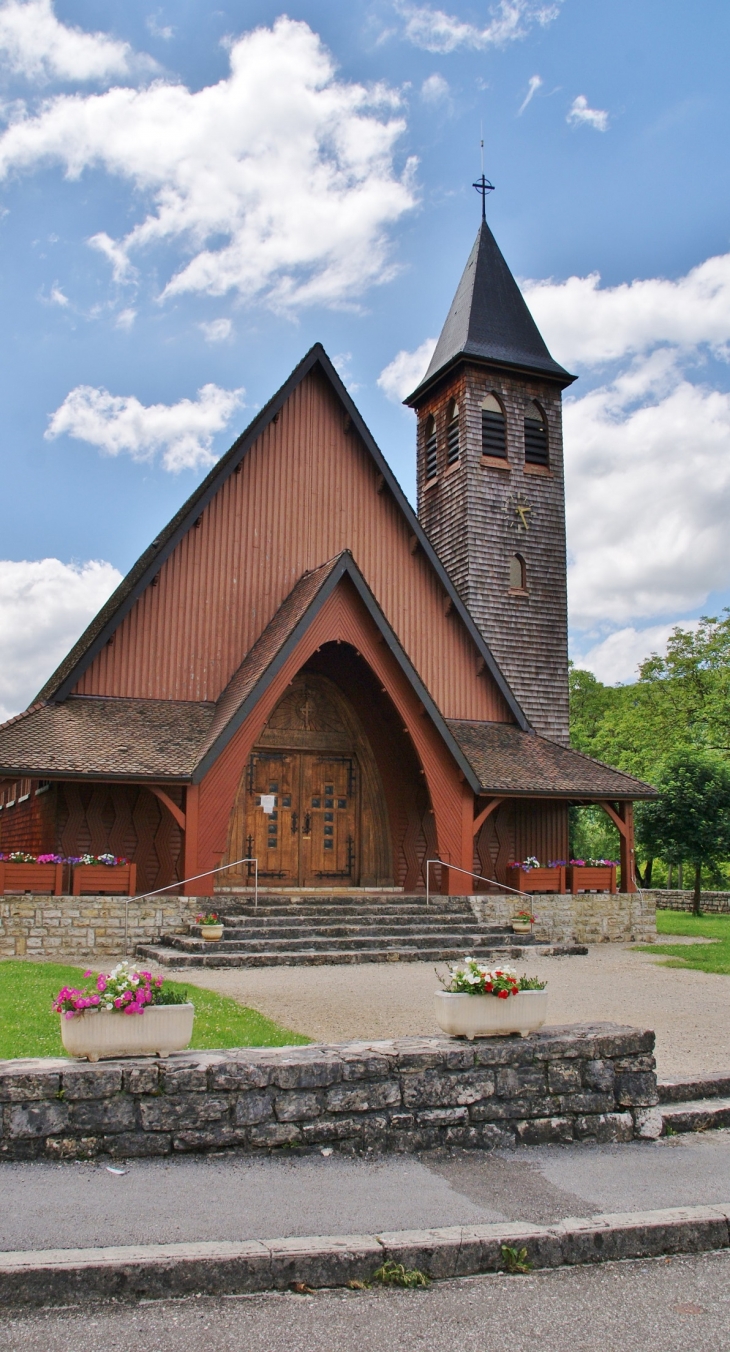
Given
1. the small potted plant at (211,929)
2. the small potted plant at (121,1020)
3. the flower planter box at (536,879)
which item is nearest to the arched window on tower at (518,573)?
the flower planter box at (536,879)

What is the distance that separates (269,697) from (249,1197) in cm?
1162

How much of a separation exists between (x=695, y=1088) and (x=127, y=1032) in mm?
3745

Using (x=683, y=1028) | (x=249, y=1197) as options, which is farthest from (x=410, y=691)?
(x=249, y=1197)

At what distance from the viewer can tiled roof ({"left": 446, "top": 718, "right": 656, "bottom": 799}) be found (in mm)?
18094

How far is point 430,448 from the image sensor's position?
25.9 metres

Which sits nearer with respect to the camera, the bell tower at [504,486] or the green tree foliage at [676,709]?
the bell tower at [504,486]

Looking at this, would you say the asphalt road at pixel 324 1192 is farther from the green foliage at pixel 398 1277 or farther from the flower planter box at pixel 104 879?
the flower planter box at pixel 104 879

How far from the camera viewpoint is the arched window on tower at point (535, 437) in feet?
80.7

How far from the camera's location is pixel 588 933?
59.7ft

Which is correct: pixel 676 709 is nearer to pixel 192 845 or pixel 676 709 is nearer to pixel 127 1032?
pixel 192 845

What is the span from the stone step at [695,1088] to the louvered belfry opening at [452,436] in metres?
18.9

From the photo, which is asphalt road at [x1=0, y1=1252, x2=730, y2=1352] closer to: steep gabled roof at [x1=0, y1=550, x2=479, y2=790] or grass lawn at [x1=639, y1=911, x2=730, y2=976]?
grass lawn at [x1=639, y1=911, x2=730, y2=976]

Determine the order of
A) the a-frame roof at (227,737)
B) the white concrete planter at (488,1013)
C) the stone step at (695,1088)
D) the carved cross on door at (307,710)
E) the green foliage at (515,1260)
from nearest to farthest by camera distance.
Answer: the green foliage at (515,1260) → the white concrete planter at (488,1013) → the stone step at (695,1088) → the a-frame roof at (227,737) → the carved cross on door at (307,710)

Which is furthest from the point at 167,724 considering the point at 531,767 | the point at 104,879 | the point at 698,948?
the point at 698,948
